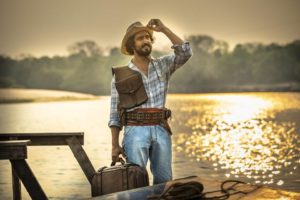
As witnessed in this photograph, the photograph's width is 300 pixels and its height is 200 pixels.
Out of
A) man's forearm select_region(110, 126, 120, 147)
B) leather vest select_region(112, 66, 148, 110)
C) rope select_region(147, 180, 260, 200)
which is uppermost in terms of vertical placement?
leather vest select_region(112, 66, 148, 110)

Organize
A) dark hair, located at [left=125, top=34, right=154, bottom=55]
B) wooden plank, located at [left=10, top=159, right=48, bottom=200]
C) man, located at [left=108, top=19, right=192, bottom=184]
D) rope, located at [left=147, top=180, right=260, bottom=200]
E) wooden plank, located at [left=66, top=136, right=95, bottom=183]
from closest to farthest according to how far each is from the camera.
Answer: rope, located at [left=147, top=180, right=260, bottom=200]
wooden plank, located at [left=10, top=159, right=48, bottom=200]
man, located at [left=108, top=19, right=192, bottom=184]
dark hair, located at [left=125, top=34, right=154, bottom=55]
wooden plank, located at [left=66, top=136, right=95, bottom=183]

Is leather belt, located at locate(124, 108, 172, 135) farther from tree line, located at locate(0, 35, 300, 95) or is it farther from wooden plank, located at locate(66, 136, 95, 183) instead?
tree line, located at locate(0, 35, 300, 95)

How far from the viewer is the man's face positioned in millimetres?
4348

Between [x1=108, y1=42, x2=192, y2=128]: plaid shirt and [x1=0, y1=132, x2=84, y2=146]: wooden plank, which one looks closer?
[x1=108, y1=42, x2=192, y2=128]: plaid shirt

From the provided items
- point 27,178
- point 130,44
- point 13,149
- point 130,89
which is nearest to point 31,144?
point 27,178

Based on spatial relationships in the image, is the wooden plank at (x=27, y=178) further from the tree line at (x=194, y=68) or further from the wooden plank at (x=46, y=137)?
the tree line at (x=194, y=68)

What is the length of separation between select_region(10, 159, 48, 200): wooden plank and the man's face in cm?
115

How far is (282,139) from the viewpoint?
22.0 metres

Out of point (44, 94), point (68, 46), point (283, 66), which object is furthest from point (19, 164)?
point (283, 66)

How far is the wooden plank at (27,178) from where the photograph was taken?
410 cm

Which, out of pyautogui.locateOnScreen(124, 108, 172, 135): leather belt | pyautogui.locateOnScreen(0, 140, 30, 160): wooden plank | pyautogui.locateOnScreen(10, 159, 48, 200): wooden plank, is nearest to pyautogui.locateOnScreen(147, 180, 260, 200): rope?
pyautogui.locateOnScreen(124, 108, 172, 135): leather belt

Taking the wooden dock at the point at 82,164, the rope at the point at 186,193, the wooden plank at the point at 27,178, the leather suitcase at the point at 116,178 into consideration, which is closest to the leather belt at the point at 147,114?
the leather suitcase at the point at 116,178

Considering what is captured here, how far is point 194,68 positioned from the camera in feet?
232

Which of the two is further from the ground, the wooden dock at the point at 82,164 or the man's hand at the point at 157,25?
the man's hand at the point at 157,25
